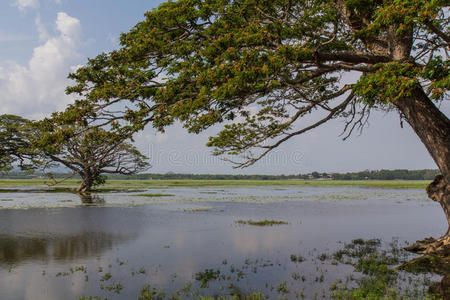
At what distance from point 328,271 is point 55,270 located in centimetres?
870

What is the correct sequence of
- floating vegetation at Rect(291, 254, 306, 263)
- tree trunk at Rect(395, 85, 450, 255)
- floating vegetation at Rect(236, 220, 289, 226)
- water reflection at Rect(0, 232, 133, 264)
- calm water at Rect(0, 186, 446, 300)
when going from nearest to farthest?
calm water at Rect(0, 186, 446, 300)
tree trunk at Rect(395, 85, 450, 255)
floating vegetation at Rect(291, 254, 306, 263)
water reflection at Rect(0, 232, 133, 264)
floating vegetation at Rect(236, 220, 289, 226)

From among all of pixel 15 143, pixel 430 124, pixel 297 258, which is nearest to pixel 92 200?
pixel 15 143

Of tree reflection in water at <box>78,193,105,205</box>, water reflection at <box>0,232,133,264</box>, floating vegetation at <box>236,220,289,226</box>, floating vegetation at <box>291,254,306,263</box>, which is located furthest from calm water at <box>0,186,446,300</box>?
tree reflection in water at <box>78,193,105,205</box>

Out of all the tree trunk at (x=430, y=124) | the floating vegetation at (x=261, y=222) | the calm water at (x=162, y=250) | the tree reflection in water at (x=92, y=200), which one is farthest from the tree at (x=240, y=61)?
the tree reflection in water at (x=92, y=200)

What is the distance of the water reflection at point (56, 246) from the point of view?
11981 mm

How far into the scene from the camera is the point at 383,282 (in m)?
8.99

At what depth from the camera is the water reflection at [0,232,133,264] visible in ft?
39.3

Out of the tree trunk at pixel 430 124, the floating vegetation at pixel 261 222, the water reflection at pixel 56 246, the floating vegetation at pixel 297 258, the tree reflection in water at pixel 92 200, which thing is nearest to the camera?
the tree trunk at pixel 430 124

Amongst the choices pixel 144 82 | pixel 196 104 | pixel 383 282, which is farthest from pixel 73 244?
pixel 383 282

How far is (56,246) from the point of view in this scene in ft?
45.3

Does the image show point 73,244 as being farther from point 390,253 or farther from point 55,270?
point 390,253

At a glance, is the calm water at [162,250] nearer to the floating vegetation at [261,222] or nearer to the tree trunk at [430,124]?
the floating vegetation at [261,222]

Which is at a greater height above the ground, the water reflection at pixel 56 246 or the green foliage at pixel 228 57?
the green foliage at pixel 228 57

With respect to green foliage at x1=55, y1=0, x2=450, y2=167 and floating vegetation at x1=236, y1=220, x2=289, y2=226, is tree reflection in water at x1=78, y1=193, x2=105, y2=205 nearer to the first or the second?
floating vegetation at x1=236, y1=220, x2=289, y2=226
